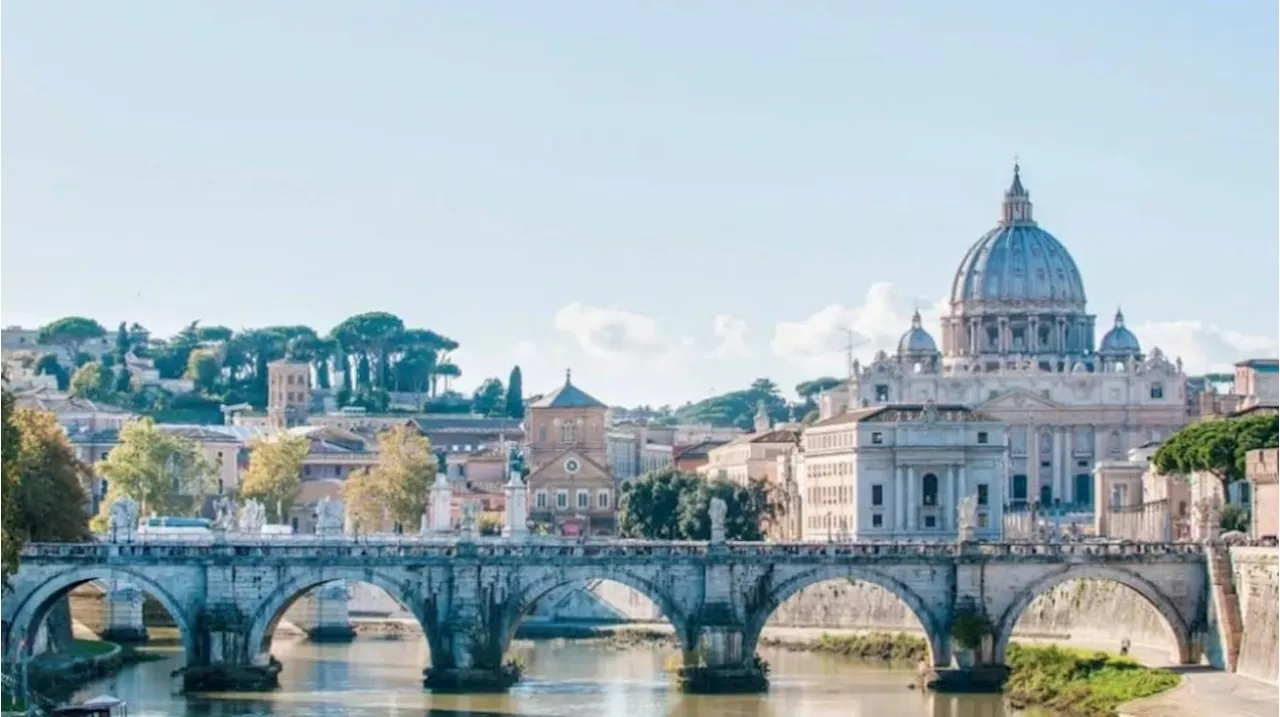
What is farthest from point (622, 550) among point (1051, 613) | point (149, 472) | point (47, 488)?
point (149, 472)

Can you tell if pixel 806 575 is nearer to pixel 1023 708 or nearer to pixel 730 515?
pixel 1023 708

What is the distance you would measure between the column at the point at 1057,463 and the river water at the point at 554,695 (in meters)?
61.6

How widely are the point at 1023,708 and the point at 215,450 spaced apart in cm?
9400

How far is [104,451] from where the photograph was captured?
534ft

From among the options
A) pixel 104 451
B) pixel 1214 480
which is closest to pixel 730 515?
pixel 1214 480

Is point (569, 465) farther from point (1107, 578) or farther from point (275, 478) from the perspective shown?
point (1107, 578)

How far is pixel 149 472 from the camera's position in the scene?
133 meters

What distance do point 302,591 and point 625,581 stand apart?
26.5 ft

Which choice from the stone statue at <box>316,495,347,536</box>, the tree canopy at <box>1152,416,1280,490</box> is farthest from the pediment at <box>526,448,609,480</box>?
the stone statue at <box>316,495,347,536</box>

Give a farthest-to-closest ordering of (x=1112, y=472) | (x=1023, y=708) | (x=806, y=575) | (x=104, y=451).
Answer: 1. (x=104, y=451)
2. (x=1112, y=472)
3. (x=806, y=575)
4. (x=1023, y=708)

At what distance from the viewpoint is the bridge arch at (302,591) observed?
82.2 meters

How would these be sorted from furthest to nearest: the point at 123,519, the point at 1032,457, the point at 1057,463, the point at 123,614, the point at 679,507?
the point at 1057,463
the point at 1032,457
the point at 679,507
the point at 123,614
the point at 123,519

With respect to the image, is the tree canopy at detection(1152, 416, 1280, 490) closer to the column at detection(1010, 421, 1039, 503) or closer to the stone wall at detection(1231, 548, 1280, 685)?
the stone wall at detection(1231, 548, 1280, 685)

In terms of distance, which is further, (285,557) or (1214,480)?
(1214,480)
